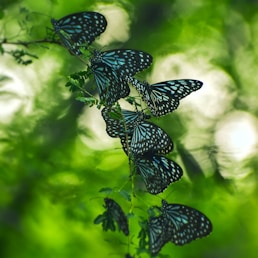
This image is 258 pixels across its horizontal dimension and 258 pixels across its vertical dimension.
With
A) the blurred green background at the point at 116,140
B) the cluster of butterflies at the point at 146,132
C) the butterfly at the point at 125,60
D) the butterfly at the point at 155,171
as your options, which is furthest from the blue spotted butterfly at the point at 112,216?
the blurred green background at the point at 116,140

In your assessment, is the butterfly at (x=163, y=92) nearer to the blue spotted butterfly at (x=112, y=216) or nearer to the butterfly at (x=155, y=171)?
the butterfly at (x=155, y=171)

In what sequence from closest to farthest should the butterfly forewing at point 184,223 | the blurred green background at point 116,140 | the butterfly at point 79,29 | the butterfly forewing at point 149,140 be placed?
the butterfly forewing at point 149,140 → the butterfly forewing at point 184,223 → the butterfly at point 79,29 → the blurred green background at point 116,140

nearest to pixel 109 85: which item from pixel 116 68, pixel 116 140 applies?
pixel 116 68

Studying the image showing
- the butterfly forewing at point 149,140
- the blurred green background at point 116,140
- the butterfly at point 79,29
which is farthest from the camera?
the blurred green background at point 116,140

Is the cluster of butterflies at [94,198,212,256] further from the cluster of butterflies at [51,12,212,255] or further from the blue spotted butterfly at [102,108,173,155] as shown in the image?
the blue spotted butterfly at [102,108,173,155]

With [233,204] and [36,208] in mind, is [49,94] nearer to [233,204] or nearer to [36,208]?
[36,208]

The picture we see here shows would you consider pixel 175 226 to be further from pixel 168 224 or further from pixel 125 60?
pixel 125 60

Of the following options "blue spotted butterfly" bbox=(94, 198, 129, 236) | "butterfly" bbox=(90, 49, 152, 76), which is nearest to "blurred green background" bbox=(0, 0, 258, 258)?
"blue spotted butterfly" bbox=(94, 198, 129, 236)

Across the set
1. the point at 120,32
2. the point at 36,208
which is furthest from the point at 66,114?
the point at 120,32
